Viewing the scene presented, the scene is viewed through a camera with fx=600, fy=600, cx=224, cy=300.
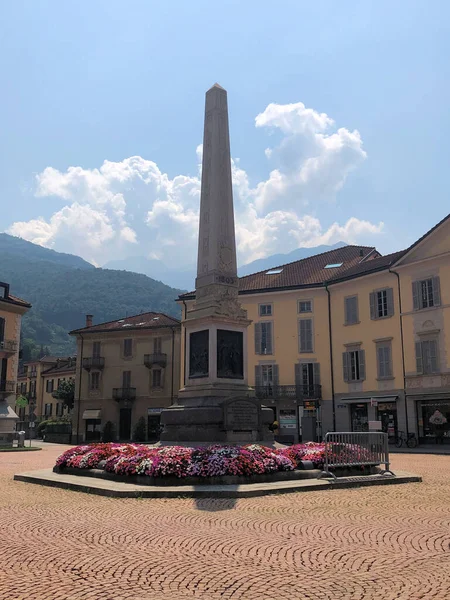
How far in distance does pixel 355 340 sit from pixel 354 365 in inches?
60.1

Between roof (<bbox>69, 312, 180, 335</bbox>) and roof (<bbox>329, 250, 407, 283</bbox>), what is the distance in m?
15.5

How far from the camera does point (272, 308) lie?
133 ft

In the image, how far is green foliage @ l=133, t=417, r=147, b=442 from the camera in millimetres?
46938

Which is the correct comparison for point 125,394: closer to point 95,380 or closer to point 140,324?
point 95,380

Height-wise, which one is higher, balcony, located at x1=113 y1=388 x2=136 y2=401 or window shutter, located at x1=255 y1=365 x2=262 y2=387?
window shutter, located at x1=255 y1=365 x2=262 y2=387

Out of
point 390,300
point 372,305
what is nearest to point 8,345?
point 372,305

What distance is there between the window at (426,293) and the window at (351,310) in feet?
14.4

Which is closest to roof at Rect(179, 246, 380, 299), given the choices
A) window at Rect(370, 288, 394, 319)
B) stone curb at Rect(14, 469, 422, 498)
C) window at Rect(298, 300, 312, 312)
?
window at Rect(298, 300, 312, 312)

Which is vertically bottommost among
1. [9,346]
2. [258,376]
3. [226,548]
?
[226,548]

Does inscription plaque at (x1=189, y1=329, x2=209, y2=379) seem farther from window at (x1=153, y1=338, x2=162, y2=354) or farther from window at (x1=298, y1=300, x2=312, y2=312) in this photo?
window at (x1=153, y1=338, x2=162, y2=354)

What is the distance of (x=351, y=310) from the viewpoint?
123ft

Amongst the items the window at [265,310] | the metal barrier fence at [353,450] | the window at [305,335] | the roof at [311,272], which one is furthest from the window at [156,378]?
the metal barrier fence at [353,450]

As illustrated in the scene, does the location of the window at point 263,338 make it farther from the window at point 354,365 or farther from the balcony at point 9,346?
the balcony at point 9,346

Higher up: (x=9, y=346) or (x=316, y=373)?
(x=9, y=346)
